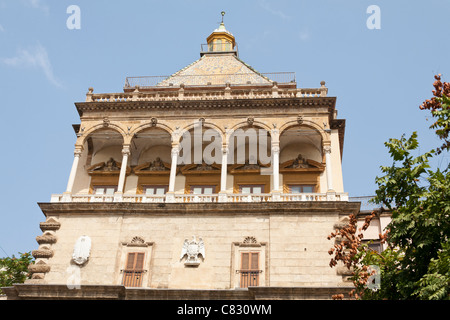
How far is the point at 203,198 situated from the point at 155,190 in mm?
4002

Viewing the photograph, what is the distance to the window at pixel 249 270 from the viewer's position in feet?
80.7

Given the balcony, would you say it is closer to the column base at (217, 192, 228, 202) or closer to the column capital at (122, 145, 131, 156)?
the column base at (217, 192, 228, 202)

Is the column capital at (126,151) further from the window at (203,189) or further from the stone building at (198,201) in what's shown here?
the window at (203,189)

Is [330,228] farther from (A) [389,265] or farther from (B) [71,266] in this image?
(B) [71,266]

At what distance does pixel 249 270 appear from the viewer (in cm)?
2492

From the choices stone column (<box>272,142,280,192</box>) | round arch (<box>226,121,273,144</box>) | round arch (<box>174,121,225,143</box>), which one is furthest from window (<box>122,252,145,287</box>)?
round arch (<box>226,121,273,144</box>)

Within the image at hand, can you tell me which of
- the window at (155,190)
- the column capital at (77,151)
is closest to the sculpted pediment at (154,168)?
the window at (155,190)

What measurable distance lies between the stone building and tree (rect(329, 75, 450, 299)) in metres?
8.07

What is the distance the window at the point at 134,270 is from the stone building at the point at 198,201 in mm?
51

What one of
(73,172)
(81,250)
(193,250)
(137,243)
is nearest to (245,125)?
(193,250)

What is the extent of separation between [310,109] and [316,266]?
913 cm

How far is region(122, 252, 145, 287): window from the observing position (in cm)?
2514

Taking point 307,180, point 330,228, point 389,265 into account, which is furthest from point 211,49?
point 389,265
